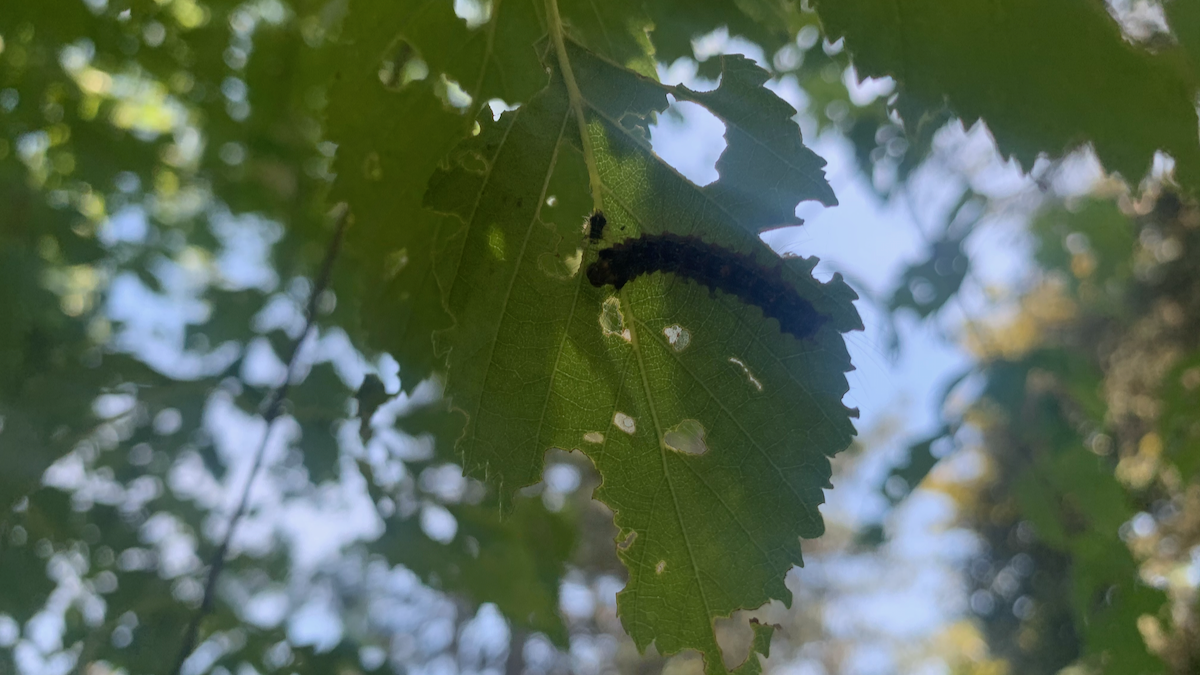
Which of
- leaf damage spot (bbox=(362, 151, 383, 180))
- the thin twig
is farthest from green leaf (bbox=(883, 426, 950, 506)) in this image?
leaf damage spot (bbox=(362, 151, 383, 180))

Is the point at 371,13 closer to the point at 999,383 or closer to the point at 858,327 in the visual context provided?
the point at 858,327

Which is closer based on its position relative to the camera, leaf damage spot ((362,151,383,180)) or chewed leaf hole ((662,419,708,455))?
chewed leaf hole ((662,419,708,455))

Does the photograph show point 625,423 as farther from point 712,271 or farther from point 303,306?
point 303,306

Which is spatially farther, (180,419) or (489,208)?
(180,419)


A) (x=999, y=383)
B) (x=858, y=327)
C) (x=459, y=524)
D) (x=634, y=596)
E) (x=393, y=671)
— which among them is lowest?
(x=393, y=671)

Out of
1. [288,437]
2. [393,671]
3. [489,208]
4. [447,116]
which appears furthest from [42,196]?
[489,208]

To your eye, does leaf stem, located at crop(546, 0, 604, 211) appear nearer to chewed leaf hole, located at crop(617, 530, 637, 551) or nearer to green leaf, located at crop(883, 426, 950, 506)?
chewed leaf hole, located at crop(617, 530, 637, 551)
